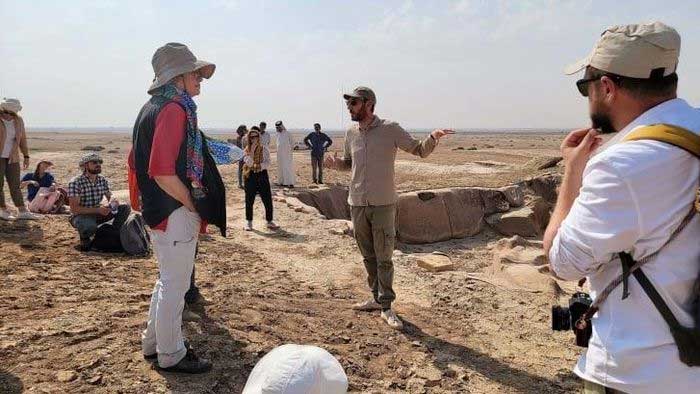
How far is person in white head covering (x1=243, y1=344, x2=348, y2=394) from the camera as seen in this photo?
1496 millimetres

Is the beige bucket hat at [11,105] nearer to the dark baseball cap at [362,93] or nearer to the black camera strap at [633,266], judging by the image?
the dark baseball cap at [362,93]

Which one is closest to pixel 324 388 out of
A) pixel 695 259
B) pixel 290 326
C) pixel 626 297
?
pixel 626 297

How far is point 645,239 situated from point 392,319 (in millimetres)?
3117

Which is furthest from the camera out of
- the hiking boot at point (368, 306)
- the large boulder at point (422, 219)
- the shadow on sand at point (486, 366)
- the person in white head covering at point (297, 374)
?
the large boulder at point (422, 219)

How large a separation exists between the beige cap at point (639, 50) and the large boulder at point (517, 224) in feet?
30.0

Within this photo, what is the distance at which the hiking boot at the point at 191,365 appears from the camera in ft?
10.5

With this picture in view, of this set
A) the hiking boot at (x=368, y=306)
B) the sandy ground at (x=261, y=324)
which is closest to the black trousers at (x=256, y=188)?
the sandy ground at (x=261, y=324)

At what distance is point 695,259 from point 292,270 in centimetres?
497

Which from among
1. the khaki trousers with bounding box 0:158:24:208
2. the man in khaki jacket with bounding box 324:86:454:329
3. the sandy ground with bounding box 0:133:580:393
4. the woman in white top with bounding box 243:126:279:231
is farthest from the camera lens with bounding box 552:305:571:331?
the khaki trousers with bounding box 0:158:24:208

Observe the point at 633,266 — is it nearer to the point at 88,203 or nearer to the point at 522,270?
the point at 522,270

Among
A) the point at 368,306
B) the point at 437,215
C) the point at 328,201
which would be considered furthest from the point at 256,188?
the point at 328,201

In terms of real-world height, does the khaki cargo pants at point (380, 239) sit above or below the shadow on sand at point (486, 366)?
above

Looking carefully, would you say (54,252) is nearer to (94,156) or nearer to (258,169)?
(94,156)

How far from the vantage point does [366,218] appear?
434 cm
